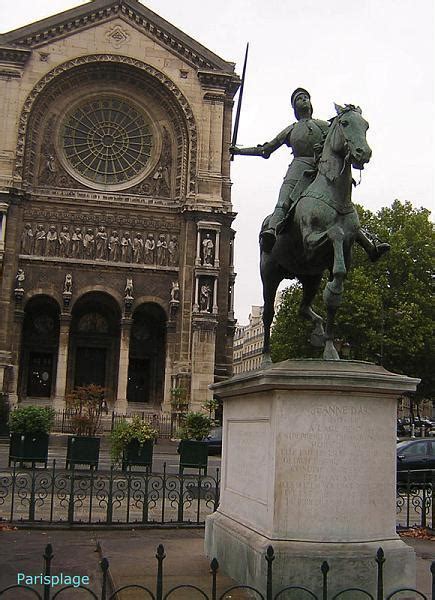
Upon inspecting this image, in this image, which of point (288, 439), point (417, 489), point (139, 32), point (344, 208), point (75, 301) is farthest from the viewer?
point (139, 32)

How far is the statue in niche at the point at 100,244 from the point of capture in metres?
42.4

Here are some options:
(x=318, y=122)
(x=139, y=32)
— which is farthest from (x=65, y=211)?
(x=318, y=122)

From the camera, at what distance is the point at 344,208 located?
7512mm

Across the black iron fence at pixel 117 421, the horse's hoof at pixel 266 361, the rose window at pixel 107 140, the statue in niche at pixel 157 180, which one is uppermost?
the rose window at pixel 107 140

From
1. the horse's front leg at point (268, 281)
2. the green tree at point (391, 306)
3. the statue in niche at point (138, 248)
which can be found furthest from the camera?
the statue in niche at point (138, 248)

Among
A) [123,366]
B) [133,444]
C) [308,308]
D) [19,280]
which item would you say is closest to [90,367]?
[123,366]

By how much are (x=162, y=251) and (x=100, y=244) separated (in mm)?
3555

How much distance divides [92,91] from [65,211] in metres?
8.05

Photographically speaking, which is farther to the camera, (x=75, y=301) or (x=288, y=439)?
(x=75, y=301)

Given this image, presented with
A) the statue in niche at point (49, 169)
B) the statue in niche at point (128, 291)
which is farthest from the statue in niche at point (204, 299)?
the statue in niche at point (49, 169)

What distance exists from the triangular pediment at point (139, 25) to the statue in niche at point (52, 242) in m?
11.3

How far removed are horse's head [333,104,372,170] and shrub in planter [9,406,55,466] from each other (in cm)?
1289

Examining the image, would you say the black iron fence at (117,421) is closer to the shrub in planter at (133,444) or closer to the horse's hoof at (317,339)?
the shrub in planter at (133,444)

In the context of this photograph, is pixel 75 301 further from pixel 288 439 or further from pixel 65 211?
pixel 288 439
